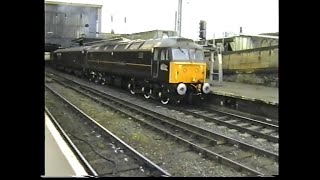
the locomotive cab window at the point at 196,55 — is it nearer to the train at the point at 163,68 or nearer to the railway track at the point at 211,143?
the train at the point at 163,68

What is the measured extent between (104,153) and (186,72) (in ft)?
15.2

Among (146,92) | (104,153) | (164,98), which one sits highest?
(146,92)

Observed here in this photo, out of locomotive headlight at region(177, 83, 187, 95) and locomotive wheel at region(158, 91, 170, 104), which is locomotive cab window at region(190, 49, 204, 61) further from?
locomotive wheel at region(158, 91, 170, 104)

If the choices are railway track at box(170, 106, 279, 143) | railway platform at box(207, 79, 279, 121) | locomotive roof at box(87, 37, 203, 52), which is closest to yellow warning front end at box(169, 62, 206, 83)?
locomotive roof at box(87, 37, 203, 52)

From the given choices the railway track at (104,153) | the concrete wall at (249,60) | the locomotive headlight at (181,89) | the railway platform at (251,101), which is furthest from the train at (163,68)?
the railway track at (104,153)

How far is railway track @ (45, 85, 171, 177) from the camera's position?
3636 millimetres

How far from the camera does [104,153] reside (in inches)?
175

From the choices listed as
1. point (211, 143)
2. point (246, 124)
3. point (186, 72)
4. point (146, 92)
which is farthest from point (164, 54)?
point (211, 143)

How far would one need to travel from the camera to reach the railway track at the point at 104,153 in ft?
11.9

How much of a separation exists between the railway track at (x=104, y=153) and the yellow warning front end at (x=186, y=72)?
2.78 metres

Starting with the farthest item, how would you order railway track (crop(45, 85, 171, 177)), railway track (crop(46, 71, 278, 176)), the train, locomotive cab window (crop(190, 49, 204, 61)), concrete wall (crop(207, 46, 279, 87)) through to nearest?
locomotive cab window (crop(190, 49, 204, 61)) → concrete wall (crop(207, 46, 279, 87)) → the train → railway track (crop(46, 71, 278, 176)) → railway track (crop(45, 85, 171, 177))

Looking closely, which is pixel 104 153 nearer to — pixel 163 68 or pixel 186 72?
pixel 163 68

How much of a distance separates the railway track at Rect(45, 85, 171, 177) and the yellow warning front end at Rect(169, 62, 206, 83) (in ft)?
9.13
